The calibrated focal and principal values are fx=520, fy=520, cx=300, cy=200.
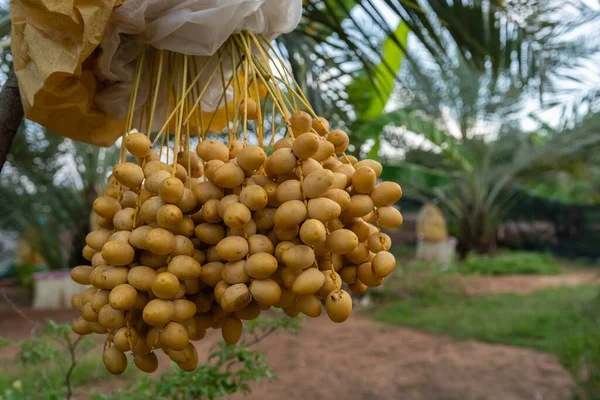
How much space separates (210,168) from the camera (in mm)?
581

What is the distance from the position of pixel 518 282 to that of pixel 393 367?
4.62 m

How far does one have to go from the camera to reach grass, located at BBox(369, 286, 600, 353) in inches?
171

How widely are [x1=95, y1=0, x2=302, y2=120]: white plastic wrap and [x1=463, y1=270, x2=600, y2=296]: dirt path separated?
642 centimetres

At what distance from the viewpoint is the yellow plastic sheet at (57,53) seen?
62 cm

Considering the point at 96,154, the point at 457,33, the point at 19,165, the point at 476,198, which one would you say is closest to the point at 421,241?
the point at 476,198

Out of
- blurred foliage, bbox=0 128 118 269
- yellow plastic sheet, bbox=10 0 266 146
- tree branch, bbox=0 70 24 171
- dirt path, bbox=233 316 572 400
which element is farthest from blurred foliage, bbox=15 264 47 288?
yellow plastic sheet, bbox=10 0 266 146

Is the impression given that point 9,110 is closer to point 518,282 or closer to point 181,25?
point 181,25

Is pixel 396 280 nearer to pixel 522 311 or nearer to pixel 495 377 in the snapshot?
pixel 522 311

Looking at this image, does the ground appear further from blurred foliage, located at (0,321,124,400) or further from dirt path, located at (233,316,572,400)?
blurred foliage, located at (0,321,124,400)

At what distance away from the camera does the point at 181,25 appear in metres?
0.66

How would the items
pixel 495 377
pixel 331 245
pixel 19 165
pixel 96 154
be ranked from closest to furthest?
pixel 331 245 → pixel 495 377 → pixel 19 165 → pixel 96 154

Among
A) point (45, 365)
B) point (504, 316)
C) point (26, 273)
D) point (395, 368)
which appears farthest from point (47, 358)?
point (26, 273)

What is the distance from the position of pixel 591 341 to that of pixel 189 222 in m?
2.80

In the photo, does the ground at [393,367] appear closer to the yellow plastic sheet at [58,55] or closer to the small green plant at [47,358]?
the small green plant at [47,358]
